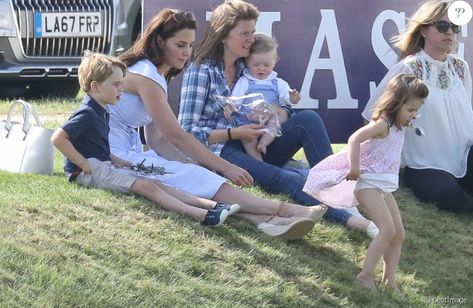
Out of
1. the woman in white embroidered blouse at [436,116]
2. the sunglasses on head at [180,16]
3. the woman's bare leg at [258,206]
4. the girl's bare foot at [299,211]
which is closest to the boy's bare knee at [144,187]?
the woman's bare leg at [258,206]

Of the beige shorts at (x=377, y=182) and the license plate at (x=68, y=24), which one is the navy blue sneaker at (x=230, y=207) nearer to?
the beige shorts at (x=377, y=182)

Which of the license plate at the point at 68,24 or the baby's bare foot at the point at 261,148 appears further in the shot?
the license plate at the point at 68,24

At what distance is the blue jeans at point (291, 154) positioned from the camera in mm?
7070

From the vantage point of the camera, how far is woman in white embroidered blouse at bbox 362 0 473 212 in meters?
7.73

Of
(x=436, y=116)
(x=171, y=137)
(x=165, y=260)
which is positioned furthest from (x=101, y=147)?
(x=436, y=116)

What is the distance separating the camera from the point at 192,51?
7461mm

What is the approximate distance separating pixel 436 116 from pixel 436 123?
5 centimetres

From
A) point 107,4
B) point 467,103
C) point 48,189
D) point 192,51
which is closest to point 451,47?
point 467,103

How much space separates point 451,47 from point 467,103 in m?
0.41

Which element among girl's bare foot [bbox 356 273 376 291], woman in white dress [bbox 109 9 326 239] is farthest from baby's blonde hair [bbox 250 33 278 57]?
girl's bare foot [bbox 356 273 376 291]

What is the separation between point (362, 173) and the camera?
6.29m

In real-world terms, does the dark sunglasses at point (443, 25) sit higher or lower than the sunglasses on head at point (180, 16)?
lower

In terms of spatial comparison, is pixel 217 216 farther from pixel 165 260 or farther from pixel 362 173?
pixel 362 173

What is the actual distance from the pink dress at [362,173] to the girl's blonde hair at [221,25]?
1.23 metres
